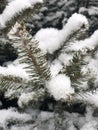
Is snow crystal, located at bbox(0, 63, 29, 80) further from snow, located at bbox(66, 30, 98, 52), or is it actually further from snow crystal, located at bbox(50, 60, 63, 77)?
snow, located at bbox(66, 30, 98, 52)

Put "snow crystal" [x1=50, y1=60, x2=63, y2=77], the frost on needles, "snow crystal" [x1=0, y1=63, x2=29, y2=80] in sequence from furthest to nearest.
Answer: "snow crystal" [x1=50, y1=60, x2=63, y2=77] < "snow crystal" [x1=0, y1=63, x2=29, y2=80] < the frost on needles

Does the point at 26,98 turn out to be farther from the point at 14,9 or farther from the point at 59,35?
the point at 14,9

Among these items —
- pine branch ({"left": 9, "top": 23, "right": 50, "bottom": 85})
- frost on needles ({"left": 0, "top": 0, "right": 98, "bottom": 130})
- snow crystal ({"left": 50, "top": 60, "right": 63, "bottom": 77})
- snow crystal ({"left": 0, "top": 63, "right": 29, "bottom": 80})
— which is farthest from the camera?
snow crystal ({"left": 50, "top": 60, "right": 63, "bottom": 77})

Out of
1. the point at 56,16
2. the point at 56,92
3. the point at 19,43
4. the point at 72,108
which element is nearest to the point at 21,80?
the point at 56,92

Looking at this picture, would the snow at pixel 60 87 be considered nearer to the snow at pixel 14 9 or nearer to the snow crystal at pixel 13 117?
the snow crystal at pixel 13 117

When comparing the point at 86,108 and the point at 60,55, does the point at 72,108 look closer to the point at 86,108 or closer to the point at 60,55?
the point at 86,108

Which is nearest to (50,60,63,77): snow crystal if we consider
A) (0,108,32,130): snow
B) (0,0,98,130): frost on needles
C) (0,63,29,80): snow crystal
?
(0,0,98,130): frost on needles

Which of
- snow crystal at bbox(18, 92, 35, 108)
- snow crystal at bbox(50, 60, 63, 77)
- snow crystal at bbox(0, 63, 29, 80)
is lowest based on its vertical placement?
snow crystal at bbox(18, 92, 35, 108)

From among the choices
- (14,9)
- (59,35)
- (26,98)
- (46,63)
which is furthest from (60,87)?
(14,9)
